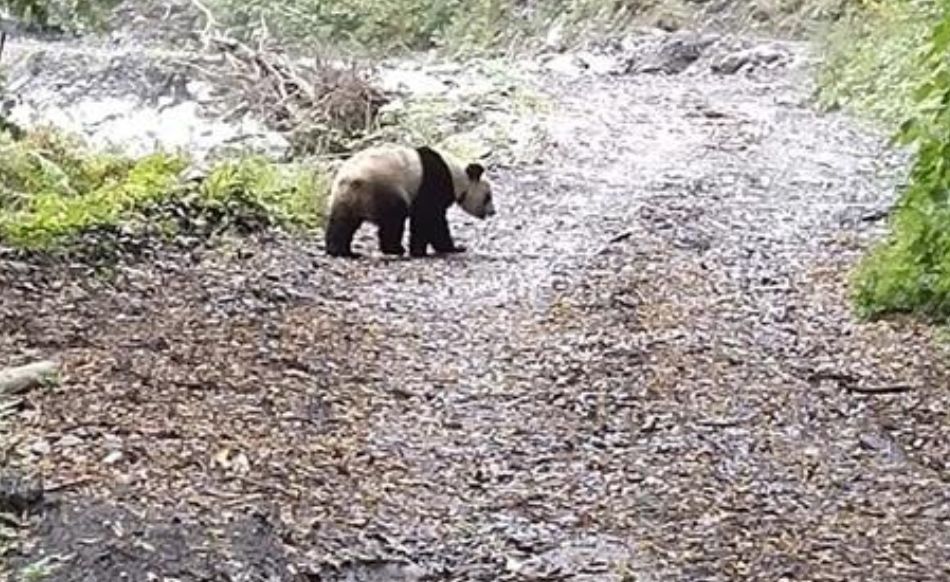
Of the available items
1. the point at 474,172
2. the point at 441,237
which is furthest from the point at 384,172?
the point at 474,172

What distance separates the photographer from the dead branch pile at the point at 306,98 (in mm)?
14508

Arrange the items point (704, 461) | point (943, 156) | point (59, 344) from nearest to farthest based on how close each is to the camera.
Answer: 1. point (704, 461)
2. point (59, 344)
3. point (943, 156)

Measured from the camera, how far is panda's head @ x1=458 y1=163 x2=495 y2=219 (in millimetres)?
10211

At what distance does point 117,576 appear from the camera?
3801 mm

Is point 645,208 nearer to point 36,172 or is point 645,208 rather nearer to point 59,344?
point 36,172

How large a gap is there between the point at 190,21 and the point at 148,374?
22.4m

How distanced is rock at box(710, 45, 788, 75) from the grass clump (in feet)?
30.8

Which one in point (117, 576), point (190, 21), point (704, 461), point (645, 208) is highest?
point (117, 576)

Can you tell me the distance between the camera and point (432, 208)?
9.65m

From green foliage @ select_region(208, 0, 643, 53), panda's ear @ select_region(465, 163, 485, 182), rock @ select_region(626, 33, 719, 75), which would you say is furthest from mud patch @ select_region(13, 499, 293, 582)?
green foliage @ select_region(208, 0, 643, 53)

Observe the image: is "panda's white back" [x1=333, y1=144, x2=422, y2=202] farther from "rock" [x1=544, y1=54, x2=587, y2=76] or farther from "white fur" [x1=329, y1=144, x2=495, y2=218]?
"rock" [x1=544, y1=54, x2=587, y2=76]

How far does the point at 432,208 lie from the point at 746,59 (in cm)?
1140

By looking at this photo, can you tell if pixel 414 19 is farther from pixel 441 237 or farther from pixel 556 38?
pixel 441 237

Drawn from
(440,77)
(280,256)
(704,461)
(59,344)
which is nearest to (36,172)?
(280,256)
